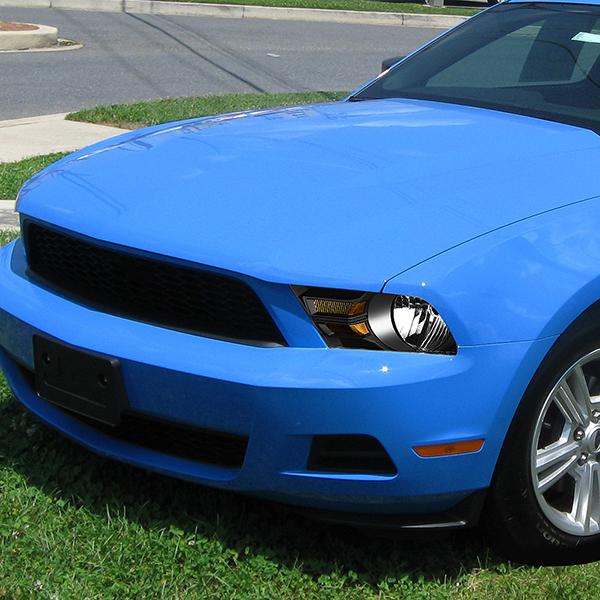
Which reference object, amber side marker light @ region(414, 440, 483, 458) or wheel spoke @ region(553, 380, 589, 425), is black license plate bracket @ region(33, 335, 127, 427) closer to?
amber side marker light @ region(414, 440, 483, 458)

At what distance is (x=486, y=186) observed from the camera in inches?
120

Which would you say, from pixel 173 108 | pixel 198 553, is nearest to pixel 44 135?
pixel 173 108

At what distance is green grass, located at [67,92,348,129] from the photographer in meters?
9.25

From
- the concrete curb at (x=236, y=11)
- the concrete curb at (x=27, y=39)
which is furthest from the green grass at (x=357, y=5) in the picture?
the concrete curb at (x=27, y=39)

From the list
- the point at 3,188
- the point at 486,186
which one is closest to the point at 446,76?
the point at 486,186

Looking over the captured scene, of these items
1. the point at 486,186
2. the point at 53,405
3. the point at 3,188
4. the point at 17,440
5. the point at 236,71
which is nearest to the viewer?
the point at 486,186

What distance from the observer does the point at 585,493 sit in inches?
122

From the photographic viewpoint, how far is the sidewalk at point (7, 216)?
5.84 m

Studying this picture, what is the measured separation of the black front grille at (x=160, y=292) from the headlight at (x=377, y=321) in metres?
0.13

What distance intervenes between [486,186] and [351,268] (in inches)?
22.2

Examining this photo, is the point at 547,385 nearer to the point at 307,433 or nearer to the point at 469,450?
the point at 469,450

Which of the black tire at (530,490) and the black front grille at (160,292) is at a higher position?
the black front grille at (160,292)

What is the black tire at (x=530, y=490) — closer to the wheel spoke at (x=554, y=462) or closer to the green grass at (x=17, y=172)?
the wheel spoke at (x=554, y=462)

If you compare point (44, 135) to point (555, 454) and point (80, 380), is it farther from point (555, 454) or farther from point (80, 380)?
point (555, 454)
